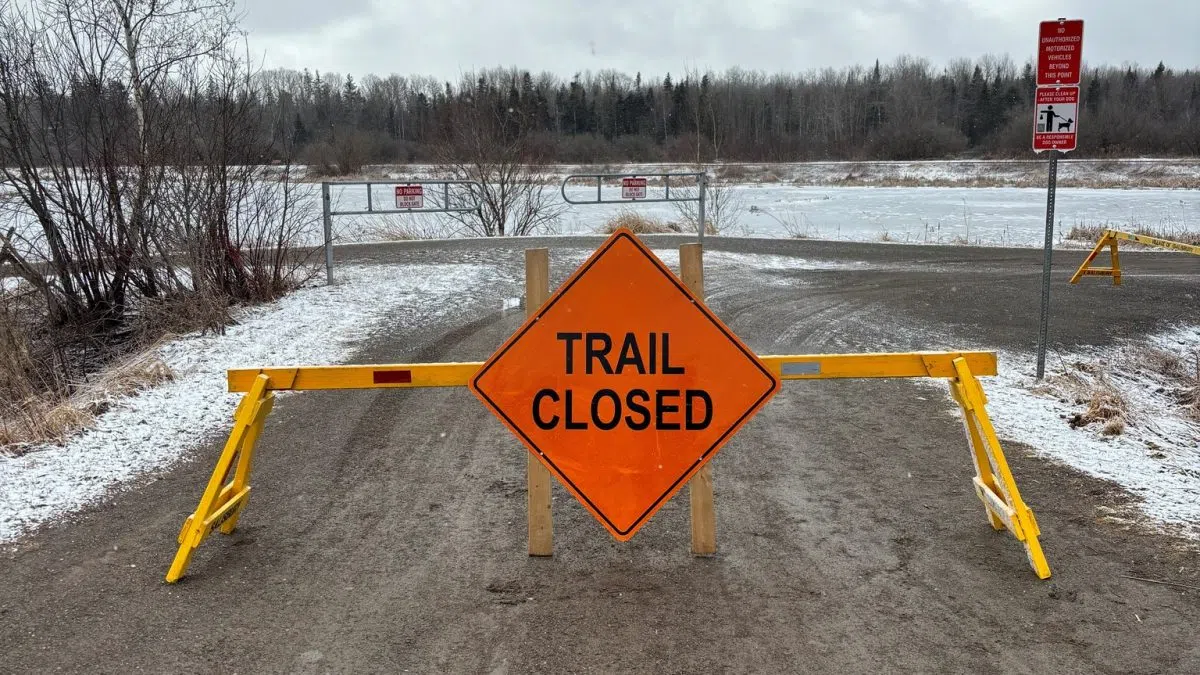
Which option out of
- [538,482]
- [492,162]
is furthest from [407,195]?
[538,482]

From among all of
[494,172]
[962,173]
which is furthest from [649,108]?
[494,172]

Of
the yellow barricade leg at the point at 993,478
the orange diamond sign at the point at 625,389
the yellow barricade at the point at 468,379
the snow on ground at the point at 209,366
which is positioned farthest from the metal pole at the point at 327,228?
the yellow barricade leg at the point at 993,478

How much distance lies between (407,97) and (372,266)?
103 m

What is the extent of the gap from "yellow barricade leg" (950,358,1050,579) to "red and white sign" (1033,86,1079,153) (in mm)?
3648

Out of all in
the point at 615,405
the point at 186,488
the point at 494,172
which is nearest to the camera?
the point at 615,405

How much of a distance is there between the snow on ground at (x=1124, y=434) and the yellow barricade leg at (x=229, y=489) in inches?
181

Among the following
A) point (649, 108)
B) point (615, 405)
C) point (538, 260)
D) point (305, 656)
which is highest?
point (649, 108)

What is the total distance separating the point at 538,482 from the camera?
4324mm

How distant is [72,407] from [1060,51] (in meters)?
7.86

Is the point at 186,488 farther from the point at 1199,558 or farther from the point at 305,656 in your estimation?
the point at 1199,558

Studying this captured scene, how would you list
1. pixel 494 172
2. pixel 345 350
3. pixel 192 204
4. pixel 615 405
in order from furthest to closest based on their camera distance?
pixel 494 172 < pixel 192 204 < pixel 345 350 < pixel 615 405

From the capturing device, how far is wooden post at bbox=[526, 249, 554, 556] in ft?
14.1

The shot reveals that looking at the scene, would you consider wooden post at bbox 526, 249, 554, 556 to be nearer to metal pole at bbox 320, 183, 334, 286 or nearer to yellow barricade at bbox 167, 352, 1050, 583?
yellow barricade at bbox 167, 352, 1050, 583

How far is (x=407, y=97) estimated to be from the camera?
112250mm
